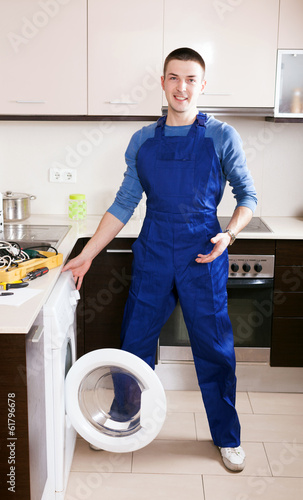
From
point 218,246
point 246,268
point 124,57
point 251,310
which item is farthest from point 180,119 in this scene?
point 251,310

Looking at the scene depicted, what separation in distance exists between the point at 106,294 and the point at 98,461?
80 centimetres

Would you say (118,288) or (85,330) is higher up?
(118,288)

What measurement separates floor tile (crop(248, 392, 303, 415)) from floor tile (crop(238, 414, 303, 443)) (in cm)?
5

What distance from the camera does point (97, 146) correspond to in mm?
3186

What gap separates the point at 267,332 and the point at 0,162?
67.2 inches

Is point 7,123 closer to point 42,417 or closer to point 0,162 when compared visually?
point 0,162

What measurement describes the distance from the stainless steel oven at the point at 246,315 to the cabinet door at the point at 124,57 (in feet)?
2.96

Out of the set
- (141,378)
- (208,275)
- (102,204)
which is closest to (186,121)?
(208,275)

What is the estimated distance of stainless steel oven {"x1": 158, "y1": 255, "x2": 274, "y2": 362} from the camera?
280 centimetres

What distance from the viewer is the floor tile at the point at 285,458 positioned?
2289mm

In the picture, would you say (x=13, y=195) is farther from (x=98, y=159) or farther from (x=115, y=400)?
(x=115, y=400)

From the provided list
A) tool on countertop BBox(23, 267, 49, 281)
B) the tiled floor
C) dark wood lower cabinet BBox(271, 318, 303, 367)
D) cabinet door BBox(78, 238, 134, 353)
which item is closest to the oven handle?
dark wood lower cabinet BBox(271, 318, 303, 367)

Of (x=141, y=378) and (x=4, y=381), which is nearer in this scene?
(x=4, y=381)

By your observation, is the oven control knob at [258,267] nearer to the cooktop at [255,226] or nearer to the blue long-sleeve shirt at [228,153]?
the cooktop at [255,226]
